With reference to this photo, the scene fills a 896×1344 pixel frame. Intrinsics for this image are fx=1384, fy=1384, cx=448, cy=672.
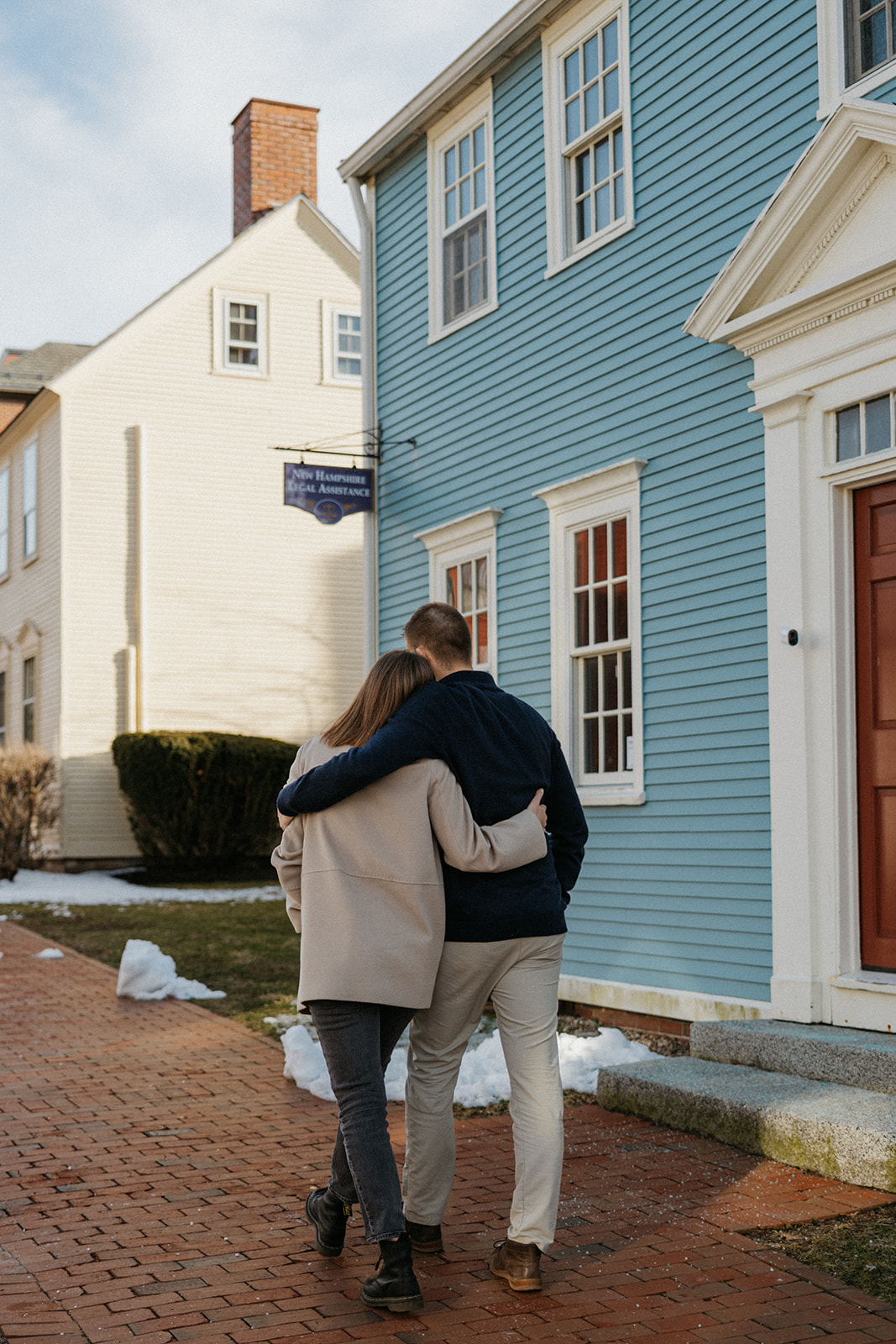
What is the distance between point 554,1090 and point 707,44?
6.22 m

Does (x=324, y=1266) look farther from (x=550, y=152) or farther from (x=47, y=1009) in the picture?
(x=550, y=152)

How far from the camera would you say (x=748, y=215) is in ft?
24.4

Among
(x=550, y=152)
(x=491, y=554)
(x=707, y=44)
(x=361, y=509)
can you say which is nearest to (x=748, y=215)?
(x=707, y=44)

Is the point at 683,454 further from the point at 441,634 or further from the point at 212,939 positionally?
the point at 212,939

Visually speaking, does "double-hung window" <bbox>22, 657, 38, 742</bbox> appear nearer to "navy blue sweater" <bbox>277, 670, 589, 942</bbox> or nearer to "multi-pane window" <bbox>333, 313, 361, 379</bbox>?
"multi-pane window" <bbox>333, 313, 361, 379</bbox>

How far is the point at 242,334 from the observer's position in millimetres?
20844

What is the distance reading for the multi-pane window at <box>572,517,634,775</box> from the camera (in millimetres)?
8602

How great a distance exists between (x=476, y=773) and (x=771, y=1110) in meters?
2.23

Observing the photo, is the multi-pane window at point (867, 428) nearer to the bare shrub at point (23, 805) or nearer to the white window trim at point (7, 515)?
the bare shrub at point (23, 805)

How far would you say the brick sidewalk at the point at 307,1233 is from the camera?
373cm

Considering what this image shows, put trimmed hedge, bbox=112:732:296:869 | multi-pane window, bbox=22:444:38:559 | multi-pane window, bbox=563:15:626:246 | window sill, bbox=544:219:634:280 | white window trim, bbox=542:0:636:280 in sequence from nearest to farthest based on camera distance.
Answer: window sill, bbox=544:219:634:280
multi-pane window, bbox=563:15:626:246
white window trim, bbox=542:0:636:280
trimmed hedge, bbox=112:732:296:869
multi-pane window, bbox=22:444:38:559

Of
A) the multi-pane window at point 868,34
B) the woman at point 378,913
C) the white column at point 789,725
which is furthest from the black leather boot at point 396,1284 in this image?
the multi-pane window at point 868,34

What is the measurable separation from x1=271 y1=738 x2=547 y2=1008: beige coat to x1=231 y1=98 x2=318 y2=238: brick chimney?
1905 centimetres

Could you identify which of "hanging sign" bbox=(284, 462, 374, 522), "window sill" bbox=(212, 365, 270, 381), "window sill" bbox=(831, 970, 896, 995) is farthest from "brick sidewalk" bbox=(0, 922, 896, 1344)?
"window sill" bbox=(212, 365, 270, 381)
